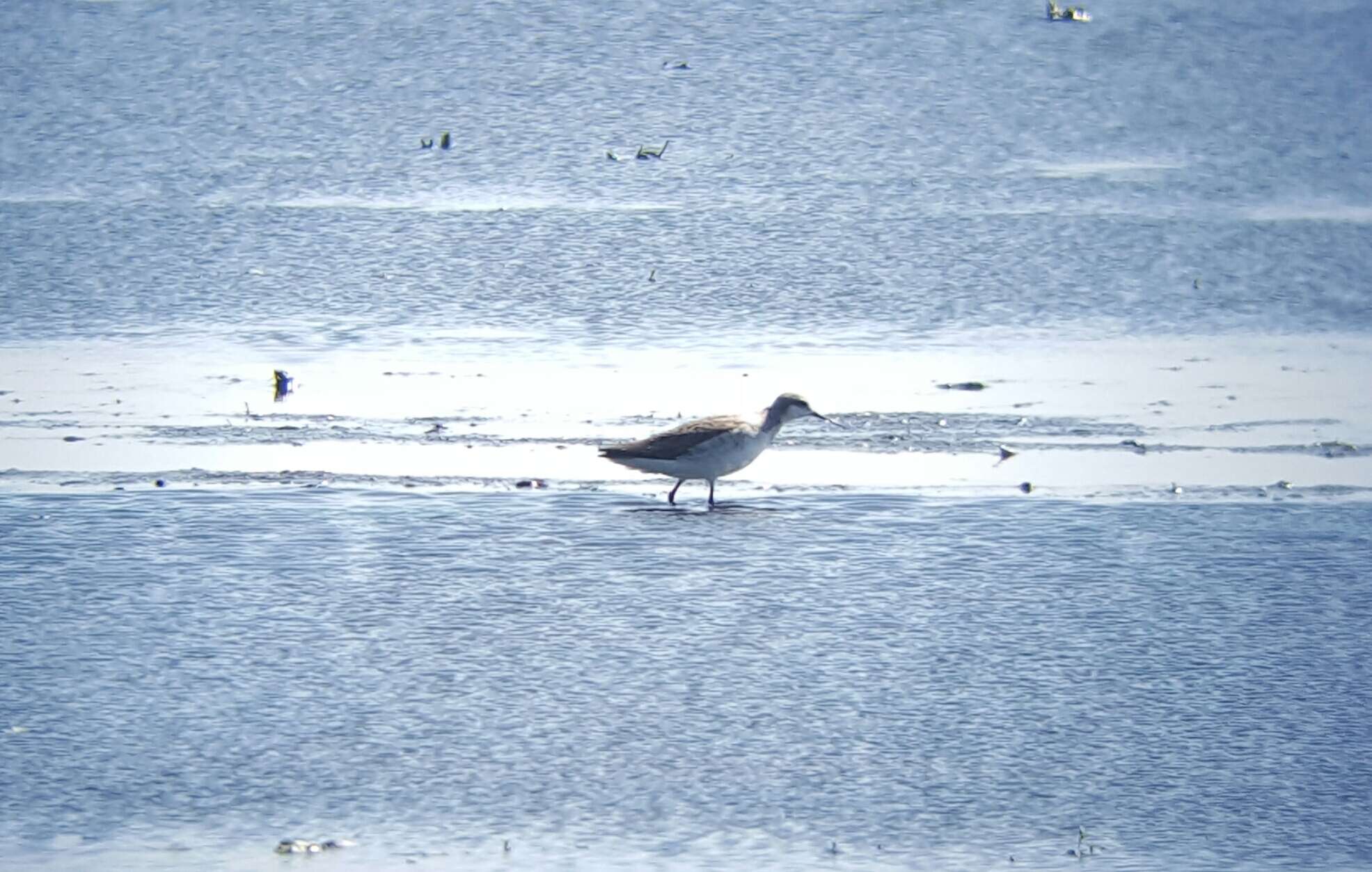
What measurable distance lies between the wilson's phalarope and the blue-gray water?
23 centimetres

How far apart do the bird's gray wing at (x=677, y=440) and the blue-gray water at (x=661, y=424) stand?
0.29 metres

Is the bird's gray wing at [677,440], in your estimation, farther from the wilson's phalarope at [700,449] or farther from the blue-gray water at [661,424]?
the blue-gray water at [661,424]

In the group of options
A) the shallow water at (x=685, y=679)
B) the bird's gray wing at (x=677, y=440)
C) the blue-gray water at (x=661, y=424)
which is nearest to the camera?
the shallow water at (x=685, y=679)

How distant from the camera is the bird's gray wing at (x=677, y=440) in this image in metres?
10.7

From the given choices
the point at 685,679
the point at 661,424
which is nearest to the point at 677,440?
the point at 661,424

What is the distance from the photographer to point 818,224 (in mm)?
17078

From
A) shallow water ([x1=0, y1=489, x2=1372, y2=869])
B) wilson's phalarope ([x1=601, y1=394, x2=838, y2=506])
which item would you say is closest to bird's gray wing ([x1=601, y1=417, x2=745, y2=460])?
wilson's phalarope ([x1=601, y1=394, x2=838, y2=506])

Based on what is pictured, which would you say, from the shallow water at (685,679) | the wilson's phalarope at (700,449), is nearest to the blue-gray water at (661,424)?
the shallow water at (685,679)

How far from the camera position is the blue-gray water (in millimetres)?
7051

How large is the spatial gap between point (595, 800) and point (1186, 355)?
774cm

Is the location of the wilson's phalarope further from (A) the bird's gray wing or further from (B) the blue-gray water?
(B) the blue-gray water

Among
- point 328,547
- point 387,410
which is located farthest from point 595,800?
point 387,410

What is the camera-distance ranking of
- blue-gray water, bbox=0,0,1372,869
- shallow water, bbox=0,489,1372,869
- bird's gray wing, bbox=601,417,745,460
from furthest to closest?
bird's gray wing, bbox=601,417,745,460
blue-gray water, bbox=0,0,1372,869
shallow water, bbox=0,489,1372,869

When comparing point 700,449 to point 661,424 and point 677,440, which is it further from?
point 661,424
